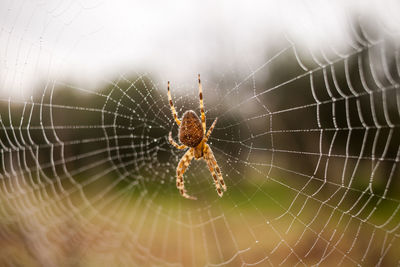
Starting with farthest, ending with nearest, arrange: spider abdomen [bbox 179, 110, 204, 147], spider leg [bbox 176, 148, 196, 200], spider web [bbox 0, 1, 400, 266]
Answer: spider web [bbox 0, 1, 400, 266], spider leg [bbox 176, 148, 196, 200], spider abdomen [bbox 179, 110, 204, 147]

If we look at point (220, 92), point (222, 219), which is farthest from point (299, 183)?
point (220, 92)

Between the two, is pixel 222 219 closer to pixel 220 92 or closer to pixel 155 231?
pixel 155 231

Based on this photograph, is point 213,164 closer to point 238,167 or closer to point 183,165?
point 183,165

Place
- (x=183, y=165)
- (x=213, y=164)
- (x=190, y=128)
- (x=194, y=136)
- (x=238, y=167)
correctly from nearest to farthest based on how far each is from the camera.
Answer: (x=190, y=128) → (x=194, y=136) → (x=213, y=164) → (x=183, y=165) → (x=238, y=167)

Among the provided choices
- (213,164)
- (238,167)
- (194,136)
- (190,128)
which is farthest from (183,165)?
(238,167)

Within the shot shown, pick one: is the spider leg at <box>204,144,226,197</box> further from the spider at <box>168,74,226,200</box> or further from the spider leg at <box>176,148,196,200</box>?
the spider leg at <box>176,148,196,200</box>

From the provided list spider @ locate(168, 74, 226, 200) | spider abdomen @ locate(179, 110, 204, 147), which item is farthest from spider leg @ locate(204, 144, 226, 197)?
spider abdomen @ locate(179, 110, 204, 147)
